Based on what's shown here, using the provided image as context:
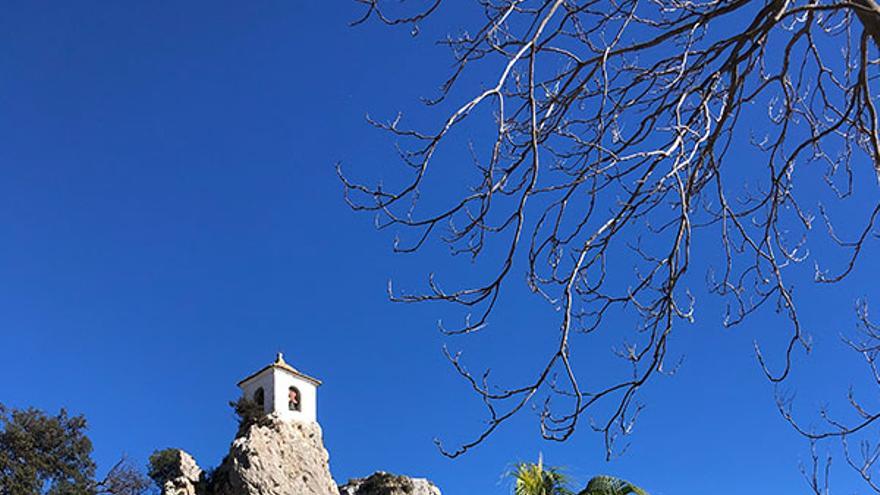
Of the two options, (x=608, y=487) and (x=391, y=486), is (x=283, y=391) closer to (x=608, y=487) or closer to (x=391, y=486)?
(x=391, y=486)

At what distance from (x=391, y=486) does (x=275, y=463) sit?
5.36 m

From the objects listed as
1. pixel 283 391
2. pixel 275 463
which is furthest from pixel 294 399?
pixel 275 463

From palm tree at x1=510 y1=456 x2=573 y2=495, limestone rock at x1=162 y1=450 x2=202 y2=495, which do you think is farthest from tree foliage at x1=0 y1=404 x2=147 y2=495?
palm tree at x1=510 y1=456 x2=573 y2=495

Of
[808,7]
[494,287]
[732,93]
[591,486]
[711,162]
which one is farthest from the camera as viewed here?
[591,486]

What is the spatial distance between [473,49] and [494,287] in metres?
0.92

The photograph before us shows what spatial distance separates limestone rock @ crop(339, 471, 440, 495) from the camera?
36.4 metres

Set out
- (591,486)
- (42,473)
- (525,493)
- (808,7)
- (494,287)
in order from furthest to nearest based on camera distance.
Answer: (42,473) < (591,486) < (525,493) < (494,287) < (808,7)

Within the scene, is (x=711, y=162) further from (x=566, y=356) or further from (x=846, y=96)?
(x=566, y=356)

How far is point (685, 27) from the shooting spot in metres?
2.78

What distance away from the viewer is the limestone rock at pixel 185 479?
3500 cm

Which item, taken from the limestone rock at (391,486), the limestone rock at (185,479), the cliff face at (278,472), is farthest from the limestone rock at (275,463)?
the limestone rock at (391,486)

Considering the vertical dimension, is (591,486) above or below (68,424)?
below

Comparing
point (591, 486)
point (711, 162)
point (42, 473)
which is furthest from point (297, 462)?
point (711, 162)

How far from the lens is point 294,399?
3991cm
